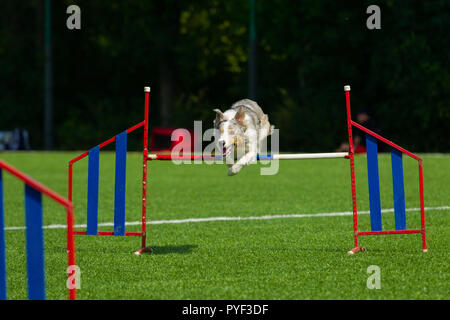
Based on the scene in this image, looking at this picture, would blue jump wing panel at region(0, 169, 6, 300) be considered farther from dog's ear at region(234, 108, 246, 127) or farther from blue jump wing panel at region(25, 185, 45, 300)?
dog's ear at region(234, 108, 246, 127)

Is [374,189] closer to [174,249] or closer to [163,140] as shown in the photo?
[174,249]

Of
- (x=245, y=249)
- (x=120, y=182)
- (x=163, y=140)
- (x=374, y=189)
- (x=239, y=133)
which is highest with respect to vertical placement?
(x=163, y=140)

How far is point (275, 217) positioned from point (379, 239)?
285 cm

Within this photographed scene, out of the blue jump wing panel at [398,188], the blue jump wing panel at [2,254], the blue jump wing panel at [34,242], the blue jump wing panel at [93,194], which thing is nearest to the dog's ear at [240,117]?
the blue jump wing panel at [93,194]

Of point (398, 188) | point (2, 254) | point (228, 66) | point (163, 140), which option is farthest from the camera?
point (228, 66)

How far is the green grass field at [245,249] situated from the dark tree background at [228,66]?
12844 mm

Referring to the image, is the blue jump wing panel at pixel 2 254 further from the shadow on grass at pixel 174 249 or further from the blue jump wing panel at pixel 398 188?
the blue jump wing panel at pixel 398 188

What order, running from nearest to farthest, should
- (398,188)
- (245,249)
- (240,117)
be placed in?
(398,188), (240,117), (245,249)

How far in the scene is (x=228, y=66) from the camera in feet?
130

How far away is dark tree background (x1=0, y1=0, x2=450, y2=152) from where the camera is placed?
100 ft

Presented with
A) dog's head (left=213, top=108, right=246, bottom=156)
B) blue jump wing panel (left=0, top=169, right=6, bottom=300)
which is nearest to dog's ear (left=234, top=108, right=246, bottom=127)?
dog's head (left=213, top=108, right=246, bottom=156)

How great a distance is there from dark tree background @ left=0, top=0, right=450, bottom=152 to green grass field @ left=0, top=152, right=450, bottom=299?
42.1 ft

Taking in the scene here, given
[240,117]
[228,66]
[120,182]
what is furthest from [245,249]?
[228,66]

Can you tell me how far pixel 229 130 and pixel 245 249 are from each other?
60.4 inches
